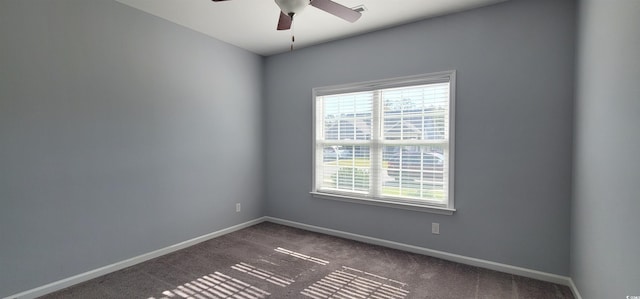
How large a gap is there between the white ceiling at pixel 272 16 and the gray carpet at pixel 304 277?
261cm

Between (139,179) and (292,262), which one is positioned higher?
(139,179)

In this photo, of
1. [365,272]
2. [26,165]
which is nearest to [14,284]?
[26,165]

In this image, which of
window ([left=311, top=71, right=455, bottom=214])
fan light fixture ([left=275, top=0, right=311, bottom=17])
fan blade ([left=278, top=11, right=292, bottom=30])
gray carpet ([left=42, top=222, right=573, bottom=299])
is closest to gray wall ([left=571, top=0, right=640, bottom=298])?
gray carpet ([left=42, top=222, right=573, bottom=299])

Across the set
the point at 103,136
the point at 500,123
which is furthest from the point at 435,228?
the point at 103,136

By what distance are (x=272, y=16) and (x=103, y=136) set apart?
2060 mm

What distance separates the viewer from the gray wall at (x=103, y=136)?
2.21m

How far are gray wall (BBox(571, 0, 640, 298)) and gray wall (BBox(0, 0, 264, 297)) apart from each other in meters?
3.75

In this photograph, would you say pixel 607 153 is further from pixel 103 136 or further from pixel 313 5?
pixel 103 136

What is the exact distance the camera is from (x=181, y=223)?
337cm

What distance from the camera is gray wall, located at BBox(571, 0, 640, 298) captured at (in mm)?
1370

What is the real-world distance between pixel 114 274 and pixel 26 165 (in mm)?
1210

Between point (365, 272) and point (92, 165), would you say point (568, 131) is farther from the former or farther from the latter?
point (92, 165)

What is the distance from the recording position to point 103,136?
2678 millimetres

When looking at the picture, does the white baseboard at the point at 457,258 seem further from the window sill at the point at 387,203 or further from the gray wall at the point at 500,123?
the window sill at the point at 387,203
